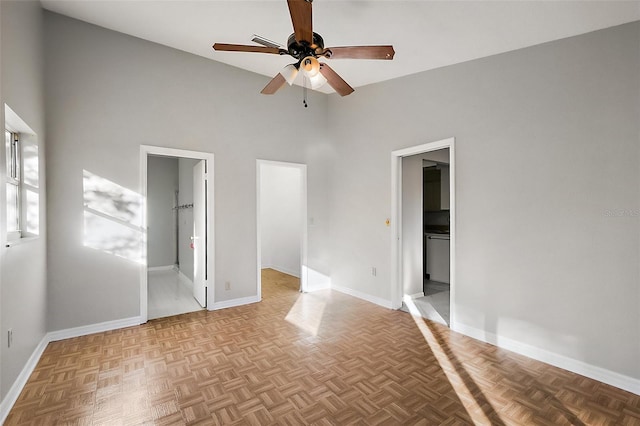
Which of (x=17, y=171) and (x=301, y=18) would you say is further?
(x=17, y=171)

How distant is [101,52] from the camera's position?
3430 mm

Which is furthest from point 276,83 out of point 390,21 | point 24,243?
point 24,243

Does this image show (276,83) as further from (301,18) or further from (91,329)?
(91,329)

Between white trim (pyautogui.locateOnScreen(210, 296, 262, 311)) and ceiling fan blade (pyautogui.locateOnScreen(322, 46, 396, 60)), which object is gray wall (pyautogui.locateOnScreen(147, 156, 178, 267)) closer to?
white trim (pyautogui.locateOnScreen(210, 296, 262, 311))

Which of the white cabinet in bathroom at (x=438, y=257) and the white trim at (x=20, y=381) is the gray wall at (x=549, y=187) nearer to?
the white cabinet in bathroom at (x=438, y=257)

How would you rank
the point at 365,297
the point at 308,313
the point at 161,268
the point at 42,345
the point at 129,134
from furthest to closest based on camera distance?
the point at 161,268 < the point at 365,297 < the point at 308,313 < the point at 129,134 < the point at 42,345

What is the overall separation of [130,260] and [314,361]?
7.92ft

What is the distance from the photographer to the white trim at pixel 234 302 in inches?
165

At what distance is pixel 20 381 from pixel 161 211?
509cm

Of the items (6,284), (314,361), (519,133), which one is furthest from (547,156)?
(6,284)

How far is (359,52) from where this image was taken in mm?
2373

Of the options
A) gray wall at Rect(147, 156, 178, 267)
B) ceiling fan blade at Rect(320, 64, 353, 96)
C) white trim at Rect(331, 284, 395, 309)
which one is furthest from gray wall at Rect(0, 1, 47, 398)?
gray wall at Rect(147, 156, 178, 267)

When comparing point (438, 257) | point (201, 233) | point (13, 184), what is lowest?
point (438, 257)

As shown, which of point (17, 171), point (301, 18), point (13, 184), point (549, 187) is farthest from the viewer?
point (549, 187)
